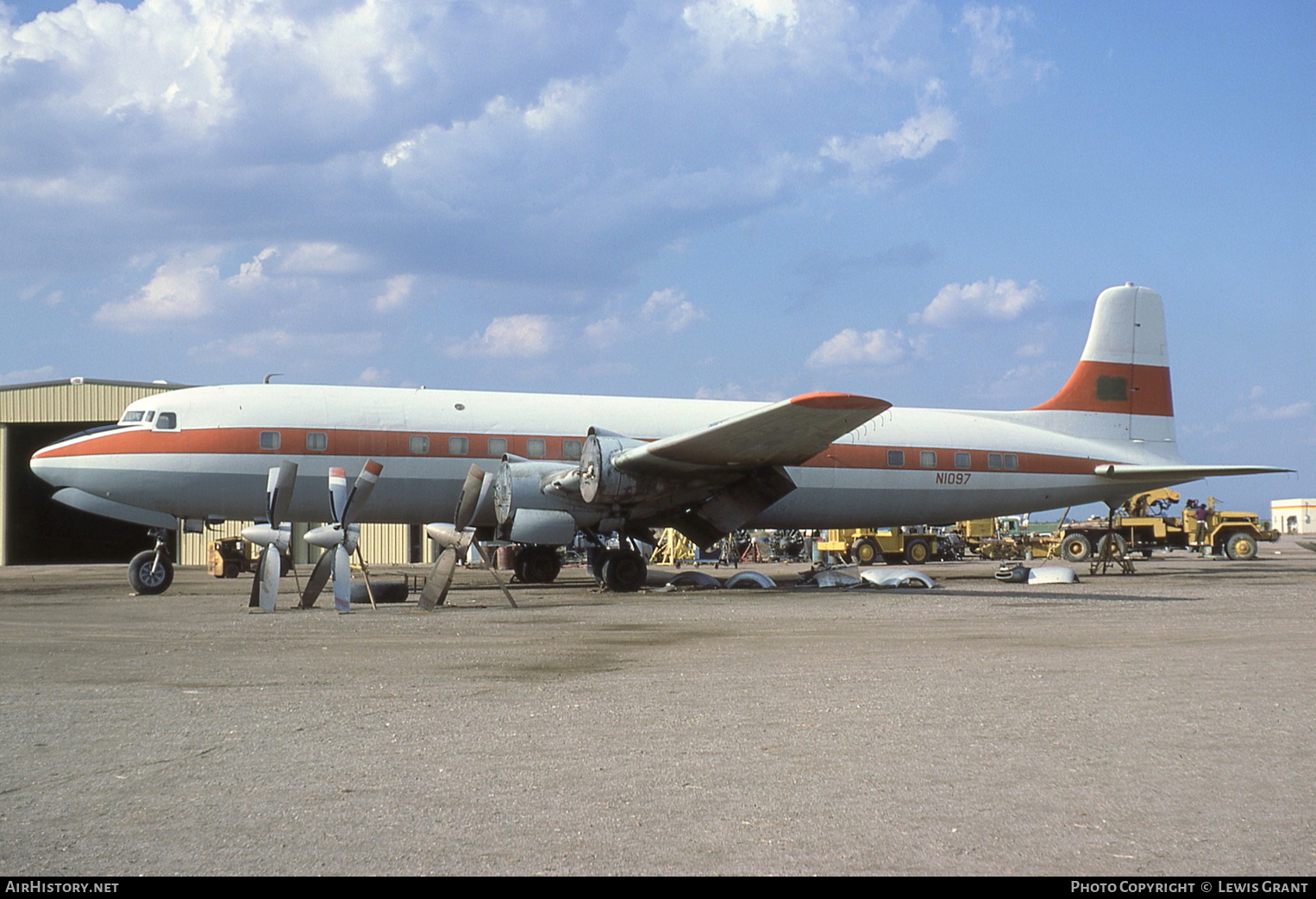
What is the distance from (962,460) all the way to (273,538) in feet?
47.3

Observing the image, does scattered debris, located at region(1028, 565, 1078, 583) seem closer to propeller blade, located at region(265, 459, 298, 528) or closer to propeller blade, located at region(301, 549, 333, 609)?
propeller blade, located at region(301, 549, 333, 609)

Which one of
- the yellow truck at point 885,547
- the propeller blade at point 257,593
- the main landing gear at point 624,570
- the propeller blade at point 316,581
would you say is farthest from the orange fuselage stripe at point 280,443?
the yellow truck at point 885,547

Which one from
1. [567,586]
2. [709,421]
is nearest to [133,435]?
[567,586]

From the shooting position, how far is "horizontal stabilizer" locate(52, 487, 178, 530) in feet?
59.3

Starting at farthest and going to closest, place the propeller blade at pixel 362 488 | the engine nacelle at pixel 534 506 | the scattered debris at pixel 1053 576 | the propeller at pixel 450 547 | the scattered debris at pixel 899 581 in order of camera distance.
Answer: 1. the scattered debris at pixel 1053 576
2. the scattered debris at pixel 899 581
3. the engine nacelle at pixel 534 506
4. the propeller blade at pixel 362 488
5. the propeller at pixel 450 547

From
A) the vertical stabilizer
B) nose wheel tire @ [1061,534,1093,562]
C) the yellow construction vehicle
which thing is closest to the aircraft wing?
the vertical stabilizer

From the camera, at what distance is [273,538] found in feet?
49.6

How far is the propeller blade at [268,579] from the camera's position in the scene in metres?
14.1

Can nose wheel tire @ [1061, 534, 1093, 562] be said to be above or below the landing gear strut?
below

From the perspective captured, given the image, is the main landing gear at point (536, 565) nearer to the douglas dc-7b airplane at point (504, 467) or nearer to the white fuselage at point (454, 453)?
the douglas dc-7b airplane at point (504, 467)

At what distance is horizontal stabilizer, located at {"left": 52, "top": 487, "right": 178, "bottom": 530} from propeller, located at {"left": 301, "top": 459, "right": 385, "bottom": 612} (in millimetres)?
4556

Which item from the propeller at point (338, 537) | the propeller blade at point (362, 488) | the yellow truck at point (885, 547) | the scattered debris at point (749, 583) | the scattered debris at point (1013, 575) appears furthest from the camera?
the yellow truck at point (885, 547)
